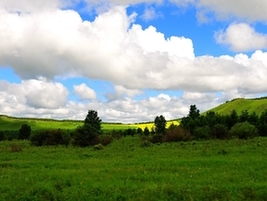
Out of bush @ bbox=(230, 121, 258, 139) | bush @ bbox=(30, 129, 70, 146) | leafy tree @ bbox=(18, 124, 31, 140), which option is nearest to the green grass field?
bush @ bbox=(30, 129, 70, 146)

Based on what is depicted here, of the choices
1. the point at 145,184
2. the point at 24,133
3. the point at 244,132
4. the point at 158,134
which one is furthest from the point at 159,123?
the point at 145,184

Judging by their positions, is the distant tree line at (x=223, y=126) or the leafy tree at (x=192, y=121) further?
the leafy tree at (x=192, y=121)

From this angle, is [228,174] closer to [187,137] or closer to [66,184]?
[66,184]

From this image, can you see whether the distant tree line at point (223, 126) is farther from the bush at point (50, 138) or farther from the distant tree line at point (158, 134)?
the bush at point (50, 138)

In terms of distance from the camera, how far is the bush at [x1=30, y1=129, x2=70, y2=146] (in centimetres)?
6475

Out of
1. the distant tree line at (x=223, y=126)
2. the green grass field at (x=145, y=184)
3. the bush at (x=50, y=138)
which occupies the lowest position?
the green grass field at (x=145, y=184)

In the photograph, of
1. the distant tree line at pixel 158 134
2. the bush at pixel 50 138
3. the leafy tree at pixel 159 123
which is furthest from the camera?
the leafy tree at pixel 159 123

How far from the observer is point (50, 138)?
64875mm

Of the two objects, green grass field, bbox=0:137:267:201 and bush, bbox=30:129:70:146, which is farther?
bush, bbox=30:129:70:146

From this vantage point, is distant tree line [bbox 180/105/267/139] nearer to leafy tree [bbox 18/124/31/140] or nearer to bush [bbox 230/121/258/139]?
bush [bbox 230/121/258/139]

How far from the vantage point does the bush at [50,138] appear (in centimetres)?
6475

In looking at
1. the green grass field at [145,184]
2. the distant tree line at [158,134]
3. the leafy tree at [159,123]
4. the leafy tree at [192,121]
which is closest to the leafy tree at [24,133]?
the distant tree line at [158,134]

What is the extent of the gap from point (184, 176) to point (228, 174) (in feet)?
8.41

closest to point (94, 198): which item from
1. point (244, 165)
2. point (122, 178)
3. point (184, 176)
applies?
point (122, 178)
